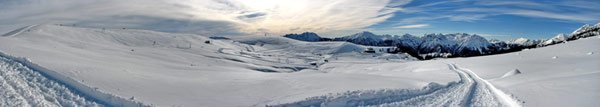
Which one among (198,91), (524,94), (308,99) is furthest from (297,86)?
(524,94)

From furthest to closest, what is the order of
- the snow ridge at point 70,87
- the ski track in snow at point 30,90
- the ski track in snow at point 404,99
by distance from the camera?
the ski track in snow at point 404,99 → the snow ridge at point 70,87 → the ski track in snow at point 30,90

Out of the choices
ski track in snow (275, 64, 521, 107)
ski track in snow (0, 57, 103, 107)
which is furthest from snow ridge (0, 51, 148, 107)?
ski track in snow (275, 64, 521, 107)

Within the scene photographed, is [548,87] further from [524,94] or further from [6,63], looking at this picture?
[6,63]

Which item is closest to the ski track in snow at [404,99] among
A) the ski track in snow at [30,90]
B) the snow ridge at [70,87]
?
the snow ridge at [70,87]

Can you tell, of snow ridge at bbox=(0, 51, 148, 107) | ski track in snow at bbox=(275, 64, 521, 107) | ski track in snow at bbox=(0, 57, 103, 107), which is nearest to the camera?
ski track in snow at bbox=(0, 57, 103, 107)

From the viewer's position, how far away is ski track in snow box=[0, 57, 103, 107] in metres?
6.34

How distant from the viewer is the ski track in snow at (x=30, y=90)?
634 centimetres

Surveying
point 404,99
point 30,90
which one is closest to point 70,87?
point 30,90

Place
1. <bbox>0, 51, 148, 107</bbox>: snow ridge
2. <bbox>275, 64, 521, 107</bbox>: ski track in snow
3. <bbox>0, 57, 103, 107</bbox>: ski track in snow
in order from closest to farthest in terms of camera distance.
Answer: <bbox>0, 57, 103, 107</bbox>: ski track in snow → <bbox>0, 51, 148, 107</bbox>: snow ridge → <bbox>275, 64, 521, 107</bbox>: ski track in snow

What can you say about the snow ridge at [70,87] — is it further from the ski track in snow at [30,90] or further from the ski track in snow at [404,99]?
the ski track in snow at [404,99]

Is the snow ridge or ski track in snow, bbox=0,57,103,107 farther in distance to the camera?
the snow ridge

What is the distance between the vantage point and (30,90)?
6.89 meters

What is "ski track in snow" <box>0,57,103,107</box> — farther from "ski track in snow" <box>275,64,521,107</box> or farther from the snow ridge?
"ski track in snow" <box>275,64,521,107</box>

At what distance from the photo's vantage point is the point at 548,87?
12.9 m
